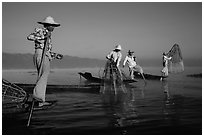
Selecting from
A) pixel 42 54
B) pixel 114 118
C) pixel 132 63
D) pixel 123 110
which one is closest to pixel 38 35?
pixel 42 54

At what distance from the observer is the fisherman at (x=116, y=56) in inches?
195

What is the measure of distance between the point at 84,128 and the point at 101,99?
1.47 metres

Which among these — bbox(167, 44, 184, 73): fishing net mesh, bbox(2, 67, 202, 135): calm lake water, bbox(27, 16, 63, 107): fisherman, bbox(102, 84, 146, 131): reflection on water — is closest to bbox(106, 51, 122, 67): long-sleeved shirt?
bbox(102, 84, 146, 131): reflection on water

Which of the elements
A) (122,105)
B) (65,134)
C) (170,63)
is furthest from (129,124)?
(170,63)

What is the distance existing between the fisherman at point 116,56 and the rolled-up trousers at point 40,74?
244 cm

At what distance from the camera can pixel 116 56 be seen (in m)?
5.02

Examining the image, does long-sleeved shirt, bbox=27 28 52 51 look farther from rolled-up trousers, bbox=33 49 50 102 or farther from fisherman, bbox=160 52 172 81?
fisherman, bbox=160 52 172 81

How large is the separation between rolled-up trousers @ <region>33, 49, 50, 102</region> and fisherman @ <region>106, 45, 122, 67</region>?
2.44 metres

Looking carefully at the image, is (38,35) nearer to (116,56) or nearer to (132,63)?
(116,56)

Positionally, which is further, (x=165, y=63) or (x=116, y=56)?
(x=165, y=63)

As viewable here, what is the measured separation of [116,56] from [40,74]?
2.60 meters

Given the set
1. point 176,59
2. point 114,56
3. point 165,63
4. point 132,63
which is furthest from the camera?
point 165,63

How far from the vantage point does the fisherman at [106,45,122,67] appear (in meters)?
4.96

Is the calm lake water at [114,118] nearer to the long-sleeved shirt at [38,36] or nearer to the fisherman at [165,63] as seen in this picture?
the long-sleeved shirt at [38,36]
